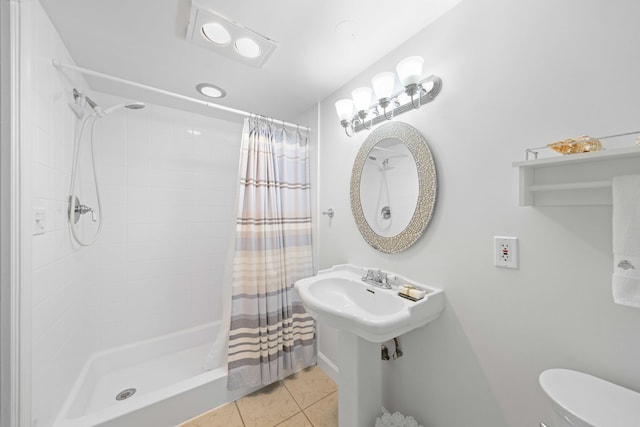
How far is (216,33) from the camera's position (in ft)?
3.92

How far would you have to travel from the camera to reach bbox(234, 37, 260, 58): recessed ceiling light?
4.08 ft

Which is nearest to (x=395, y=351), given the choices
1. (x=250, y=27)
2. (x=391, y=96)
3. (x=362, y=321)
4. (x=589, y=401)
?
(x=362, y=321)

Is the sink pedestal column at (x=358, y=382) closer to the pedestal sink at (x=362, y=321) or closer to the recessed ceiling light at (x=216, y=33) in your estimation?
the pedestal sink at (x=362, y=321)

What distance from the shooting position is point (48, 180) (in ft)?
3.60

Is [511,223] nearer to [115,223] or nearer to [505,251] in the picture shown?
[505,251]

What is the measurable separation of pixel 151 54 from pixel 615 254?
2.25 meters

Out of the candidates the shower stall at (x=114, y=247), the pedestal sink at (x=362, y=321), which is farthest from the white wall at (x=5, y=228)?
the pedestal sink at (x=362, y=321)

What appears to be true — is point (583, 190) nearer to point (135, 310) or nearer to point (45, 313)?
point (45, 313)

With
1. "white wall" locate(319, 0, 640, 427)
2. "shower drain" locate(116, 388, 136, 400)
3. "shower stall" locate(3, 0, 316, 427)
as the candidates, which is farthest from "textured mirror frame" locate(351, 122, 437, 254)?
"shower drain" locate(116, 388, 136, 400)

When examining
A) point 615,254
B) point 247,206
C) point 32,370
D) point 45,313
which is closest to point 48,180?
point 45,313

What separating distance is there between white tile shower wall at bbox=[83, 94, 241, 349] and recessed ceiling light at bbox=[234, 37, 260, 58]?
1.11 m

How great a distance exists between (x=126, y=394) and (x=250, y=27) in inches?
98.0

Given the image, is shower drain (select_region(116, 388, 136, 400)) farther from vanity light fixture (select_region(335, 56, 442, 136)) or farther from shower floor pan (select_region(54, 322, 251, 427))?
vanity light fixture (select_region(335, 56, 442, 136))

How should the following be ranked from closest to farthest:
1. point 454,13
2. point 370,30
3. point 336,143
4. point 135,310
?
point 454,13 < point 370,30 < point 336,143 < point 135,310
